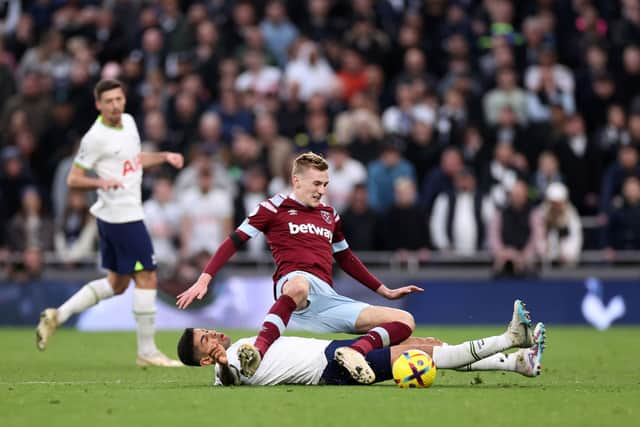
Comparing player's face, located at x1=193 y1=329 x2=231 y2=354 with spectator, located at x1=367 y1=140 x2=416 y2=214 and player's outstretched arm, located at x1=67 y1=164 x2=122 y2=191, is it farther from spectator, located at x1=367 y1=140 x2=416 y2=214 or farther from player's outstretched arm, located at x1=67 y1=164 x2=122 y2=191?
spectator, located at x1=367 y1=140 x2=416 y2=214

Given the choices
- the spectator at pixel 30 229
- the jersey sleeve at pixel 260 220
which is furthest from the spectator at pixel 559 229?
the jersey sleeve at pixel 260 220

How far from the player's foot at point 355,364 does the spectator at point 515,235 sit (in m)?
10.2

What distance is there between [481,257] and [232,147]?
4.28 meters

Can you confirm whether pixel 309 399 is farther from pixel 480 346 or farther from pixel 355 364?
pixel 480 346

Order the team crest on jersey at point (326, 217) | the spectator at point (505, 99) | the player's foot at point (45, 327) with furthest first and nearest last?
the spectator at point (505, 99), the player's foot at point (45, 327), the team crest on jersey at point (326, 217)

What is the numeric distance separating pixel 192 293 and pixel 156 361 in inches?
137

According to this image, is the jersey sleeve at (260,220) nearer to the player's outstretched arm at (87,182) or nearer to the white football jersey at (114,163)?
the player's outstretched arm at (87,182)

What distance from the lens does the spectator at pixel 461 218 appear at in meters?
19.7

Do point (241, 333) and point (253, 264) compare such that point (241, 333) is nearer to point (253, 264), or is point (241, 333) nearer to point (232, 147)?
point (253, 264)

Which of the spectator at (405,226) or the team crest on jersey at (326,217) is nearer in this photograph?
the team crest on jersey at (326,217)

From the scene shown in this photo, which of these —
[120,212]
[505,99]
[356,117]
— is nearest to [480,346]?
[120,212]

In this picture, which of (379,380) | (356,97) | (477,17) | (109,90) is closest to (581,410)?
(379,380)

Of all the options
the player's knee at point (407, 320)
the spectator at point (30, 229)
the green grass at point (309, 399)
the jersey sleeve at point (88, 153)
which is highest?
the jersey sleeve at point (88, 153)

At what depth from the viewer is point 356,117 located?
20.8m
